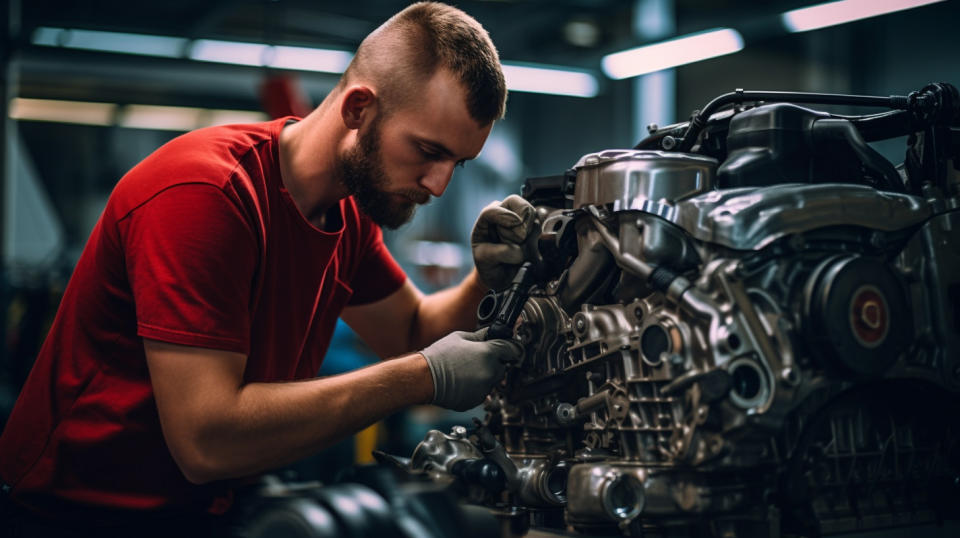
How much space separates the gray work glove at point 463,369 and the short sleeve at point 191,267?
1.03 feet

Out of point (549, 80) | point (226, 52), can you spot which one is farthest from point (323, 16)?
point (549, 80)

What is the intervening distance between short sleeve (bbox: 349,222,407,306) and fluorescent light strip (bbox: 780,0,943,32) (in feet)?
8.93

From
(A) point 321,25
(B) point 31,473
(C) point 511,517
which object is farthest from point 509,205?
(A) point 321,25

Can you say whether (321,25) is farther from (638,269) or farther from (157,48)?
(638,269)

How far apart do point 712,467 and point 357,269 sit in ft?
3.57

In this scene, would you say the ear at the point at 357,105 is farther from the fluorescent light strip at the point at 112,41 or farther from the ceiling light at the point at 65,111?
the ceiling light at the point at 65,111

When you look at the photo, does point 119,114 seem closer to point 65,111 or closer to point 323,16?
point 65,111

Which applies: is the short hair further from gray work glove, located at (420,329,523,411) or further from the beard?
gray work glove, located at (420,329,523,411)

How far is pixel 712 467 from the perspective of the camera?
1.25 metres

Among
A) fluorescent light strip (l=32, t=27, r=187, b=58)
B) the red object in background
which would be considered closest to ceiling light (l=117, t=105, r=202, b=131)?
fluorescent light strip (l=32, t=27, r=187, b=58)

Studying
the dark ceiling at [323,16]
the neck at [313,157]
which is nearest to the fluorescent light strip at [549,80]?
the dark ceiling at [323,16]

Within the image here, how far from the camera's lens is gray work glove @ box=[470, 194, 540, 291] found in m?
1.70

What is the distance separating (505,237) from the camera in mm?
1714

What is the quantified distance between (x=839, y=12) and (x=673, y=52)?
1.50 m
